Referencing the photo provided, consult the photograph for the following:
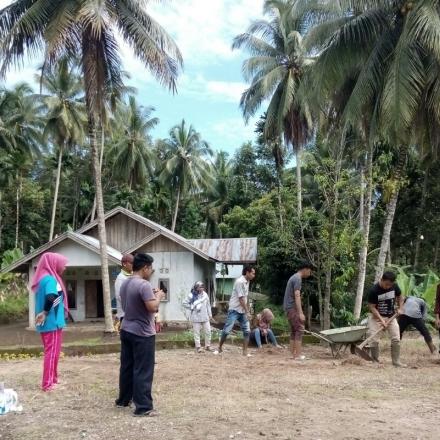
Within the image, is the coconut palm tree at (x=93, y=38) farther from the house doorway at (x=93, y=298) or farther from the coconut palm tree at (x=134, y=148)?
the coconut palm tree at (x=134, y=148)

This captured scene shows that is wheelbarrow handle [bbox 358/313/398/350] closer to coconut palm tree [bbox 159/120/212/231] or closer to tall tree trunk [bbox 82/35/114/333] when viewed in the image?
tall tree trunk [bbox 82/35/114/333]

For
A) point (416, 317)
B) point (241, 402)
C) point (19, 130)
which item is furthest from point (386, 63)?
point (19, 130)

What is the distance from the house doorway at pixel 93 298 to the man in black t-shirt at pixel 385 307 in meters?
17.1

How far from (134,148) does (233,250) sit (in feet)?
56.8

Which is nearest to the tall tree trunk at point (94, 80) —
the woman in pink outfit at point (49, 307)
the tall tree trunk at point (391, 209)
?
the tall tree trunk at point (391, 209)

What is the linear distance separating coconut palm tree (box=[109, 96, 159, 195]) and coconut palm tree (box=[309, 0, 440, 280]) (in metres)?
26.5

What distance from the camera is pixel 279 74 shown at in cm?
2659

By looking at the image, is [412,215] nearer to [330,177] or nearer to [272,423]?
[330,177]

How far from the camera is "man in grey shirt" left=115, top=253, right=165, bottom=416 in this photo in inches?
230

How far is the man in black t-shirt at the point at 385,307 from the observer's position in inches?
382

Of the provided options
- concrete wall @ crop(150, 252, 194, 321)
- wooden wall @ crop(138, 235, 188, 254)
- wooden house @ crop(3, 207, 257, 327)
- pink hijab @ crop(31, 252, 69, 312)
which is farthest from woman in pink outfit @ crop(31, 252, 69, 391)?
wooden wall @ crop(138, 235, 188, 254)

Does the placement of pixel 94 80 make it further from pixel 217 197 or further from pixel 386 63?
pixel 217 197

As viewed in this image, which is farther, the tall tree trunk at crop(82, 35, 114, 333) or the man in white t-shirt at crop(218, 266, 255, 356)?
the tall tree trunk at crop(82, 35, 114, 333)

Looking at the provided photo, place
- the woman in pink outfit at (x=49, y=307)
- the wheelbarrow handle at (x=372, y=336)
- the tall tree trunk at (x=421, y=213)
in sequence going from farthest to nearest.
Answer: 1. the tall tree trunk at (x=421, y=213)
2. the wheelbarrow handle at (x=372, y=336)
3. the woman in pink outfit at (x=49, y=307)
